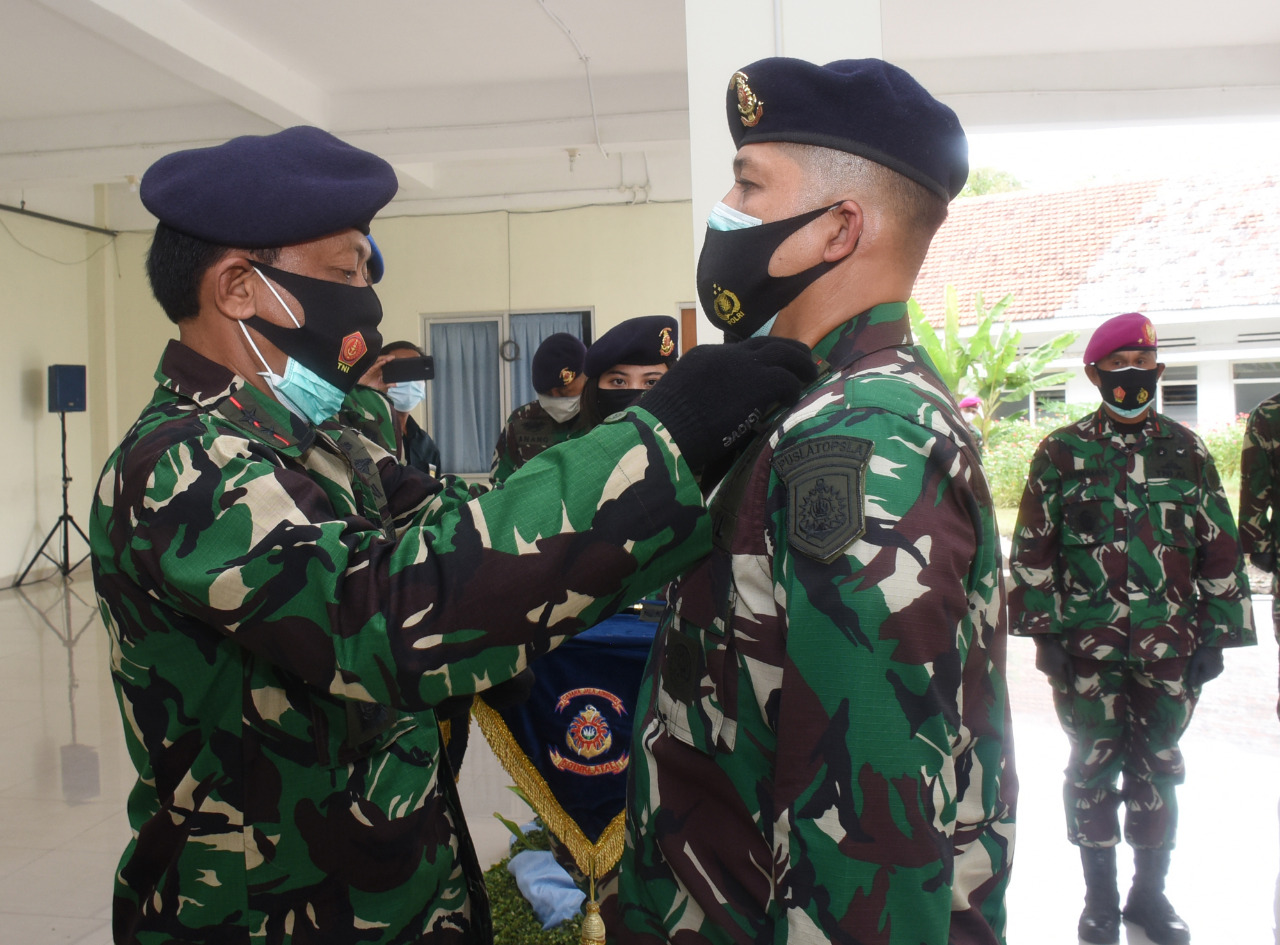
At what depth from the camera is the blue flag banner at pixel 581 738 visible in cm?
242

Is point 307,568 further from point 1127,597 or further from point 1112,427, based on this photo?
point 1112,427

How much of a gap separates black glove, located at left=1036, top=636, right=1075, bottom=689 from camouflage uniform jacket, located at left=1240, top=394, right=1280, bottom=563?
1.13 meters

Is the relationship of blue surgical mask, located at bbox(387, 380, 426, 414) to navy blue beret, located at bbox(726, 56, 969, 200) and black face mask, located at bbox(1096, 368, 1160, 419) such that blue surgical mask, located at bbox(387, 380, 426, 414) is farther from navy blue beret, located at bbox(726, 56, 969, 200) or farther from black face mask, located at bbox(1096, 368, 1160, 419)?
navy blue beret, located at bbox(726, 56, 969, 200)

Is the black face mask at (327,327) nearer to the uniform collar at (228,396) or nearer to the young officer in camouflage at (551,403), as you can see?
the uniform collar at (228,396)

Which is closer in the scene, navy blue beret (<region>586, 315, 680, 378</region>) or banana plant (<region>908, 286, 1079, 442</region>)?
navy blue beret (<region>586, 315, 680, 378</region>)

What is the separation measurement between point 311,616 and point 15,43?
6725 millimetres

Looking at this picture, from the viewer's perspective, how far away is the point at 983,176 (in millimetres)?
29047

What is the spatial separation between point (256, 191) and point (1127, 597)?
3.12 metres

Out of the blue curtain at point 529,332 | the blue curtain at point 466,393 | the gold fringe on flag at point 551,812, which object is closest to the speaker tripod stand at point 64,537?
the blue curtain at point 466,393

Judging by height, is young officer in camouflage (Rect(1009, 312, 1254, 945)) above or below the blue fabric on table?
above

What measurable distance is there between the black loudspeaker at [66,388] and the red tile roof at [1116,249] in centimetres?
1157

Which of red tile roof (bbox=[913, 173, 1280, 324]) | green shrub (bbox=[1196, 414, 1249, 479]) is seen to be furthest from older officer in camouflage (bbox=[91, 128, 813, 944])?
red tile roof (bbox=[913, 173, 1280, 324])

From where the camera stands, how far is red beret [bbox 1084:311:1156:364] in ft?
11.2

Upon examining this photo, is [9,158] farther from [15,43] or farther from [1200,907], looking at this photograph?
[1200,907]
